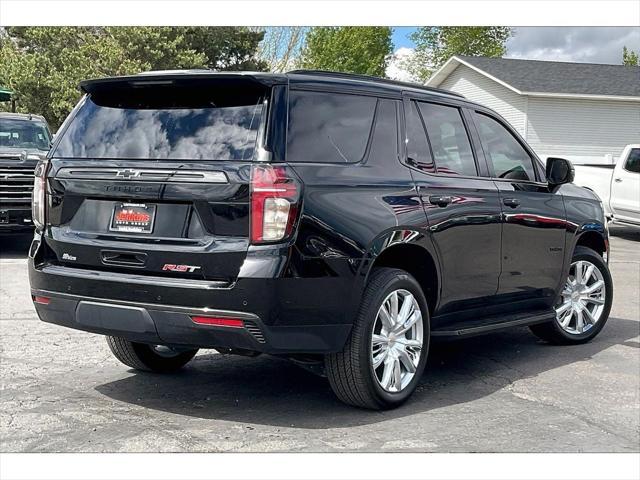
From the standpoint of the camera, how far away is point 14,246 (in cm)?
1389

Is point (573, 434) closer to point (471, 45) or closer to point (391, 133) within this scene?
point (391, 133)

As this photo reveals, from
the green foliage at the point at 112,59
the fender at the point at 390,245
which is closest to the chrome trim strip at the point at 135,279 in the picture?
the fender at the point at 390,245

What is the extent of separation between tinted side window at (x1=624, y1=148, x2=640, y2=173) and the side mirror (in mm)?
10799

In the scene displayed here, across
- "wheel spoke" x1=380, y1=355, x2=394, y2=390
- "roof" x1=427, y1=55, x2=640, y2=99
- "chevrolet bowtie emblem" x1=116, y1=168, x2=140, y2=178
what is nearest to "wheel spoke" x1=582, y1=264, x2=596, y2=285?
"wheel spoke" x1=380, y1=355, x2=394, y2=390

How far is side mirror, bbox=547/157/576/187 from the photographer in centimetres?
668

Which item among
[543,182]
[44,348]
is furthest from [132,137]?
[543,182]

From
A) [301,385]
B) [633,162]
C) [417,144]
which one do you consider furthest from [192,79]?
[633,162]

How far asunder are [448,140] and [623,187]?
12012mm

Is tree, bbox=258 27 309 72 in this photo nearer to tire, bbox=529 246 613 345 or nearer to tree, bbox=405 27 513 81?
tree, bbox=405 27 513 81

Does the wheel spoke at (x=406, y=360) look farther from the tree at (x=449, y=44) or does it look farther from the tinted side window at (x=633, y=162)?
the tree at (x=449, y=44)

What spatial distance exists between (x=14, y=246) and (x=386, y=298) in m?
10.5

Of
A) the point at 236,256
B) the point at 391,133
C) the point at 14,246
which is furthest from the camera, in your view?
the point at 14,246

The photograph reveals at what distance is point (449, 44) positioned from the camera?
46719 millimetres

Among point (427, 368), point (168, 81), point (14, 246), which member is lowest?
point (14, 246)
